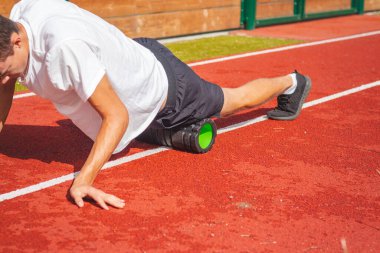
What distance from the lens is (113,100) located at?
3654 mm

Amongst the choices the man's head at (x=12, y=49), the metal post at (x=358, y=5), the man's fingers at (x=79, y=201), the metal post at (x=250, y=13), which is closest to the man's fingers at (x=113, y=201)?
the man's fingers at (x=79, y=201)

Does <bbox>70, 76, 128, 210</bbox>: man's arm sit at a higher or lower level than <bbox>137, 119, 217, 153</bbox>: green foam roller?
higher

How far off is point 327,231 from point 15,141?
2.72 meters

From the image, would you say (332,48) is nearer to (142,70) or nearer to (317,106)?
(317,106)

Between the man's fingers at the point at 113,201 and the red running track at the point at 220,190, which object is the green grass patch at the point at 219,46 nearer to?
the red running track at the point at 220,190

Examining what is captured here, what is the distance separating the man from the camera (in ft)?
11.7

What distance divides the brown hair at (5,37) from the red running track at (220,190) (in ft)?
2.97

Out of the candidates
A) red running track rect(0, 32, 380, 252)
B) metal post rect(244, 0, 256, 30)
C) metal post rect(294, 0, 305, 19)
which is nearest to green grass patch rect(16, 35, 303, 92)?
metal post rect(244, 0, 256, 30)

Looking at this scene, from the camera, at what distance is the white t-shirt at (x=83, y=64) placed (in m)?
3.56

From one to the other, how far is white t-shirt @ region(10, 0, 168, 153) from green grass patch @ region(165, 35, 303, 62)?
4.88m

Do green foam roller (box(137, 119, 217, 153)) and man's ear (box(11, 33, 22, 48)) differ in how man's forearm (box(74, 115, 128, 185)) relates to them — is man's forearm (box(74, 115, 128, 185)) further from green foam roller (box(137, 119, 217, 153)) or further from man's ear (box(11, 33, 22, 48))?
green foam roller (box(137, 119, 217, 153))

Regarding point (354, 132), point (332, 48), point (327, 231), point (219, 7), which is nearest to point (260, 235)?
point (327, 231)

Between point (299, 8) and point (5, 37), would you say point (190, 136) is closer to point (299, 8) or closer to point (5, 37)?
point (5, 37)

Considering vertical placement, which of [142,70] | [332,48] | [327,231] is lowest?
[332,48]
